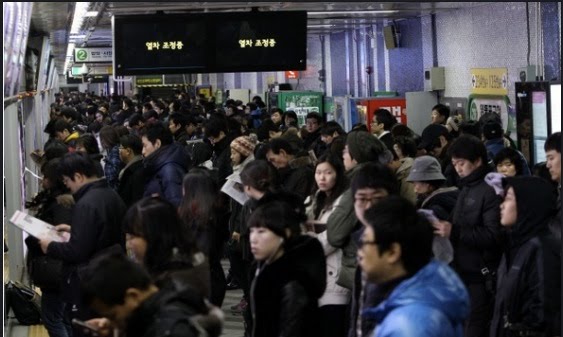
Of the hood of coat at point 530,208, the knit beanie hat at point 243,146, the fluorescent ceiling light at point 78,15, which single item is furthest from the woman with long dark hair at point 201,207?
the fluorescent ceiling light at point 78,15

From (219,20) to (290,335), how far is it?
296 inches

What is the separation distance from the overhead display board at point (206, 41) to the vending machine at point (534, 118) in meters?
2.69

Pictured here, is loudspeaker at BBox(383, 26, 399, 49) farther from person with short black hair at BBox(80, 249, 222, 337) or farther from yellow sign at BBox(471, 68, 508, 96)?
person with short black hair at BBox(80, 249, 222, 337)

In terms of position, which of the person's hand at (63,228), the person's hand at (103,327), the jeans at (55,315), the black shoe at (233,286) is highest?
the person's hand at (63,228)

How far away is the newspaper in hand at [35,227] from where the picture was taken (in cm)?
648

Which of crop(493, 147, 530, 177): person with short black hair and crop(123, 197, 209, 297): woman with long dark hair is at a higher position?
crop(493, 147, 530, 177): person with short black hair

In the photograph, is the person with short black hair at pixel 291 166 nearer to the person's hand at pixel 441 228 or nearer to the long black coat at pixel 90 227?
the long black coat at pixel 90 227

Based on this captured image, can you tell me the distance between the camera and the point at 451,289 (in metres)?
3.37

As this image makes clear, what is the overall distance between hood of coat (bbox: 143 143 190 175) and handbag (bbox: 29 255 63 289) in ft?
6.66

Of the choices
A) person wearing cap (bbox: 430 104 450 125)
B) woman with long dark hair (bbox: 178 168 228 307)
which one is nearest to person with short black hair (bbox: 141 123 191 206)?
woman with long dark hair (bbox: 178 168 228 307)

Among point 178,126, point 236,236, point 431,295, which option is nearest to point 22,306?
point 236,236

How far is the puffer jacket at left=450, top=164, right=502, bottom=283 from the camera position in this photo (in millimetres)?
6398

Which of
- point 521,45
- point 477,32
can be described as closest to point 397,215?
point 521,45

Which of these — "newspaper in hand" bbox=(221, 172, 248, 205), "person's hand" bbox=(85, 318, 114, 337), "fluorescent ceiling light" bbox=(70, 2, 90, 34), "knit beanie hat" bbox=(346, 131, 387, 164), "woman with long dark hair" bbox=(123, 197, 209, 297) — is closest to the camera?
"person's hand" bbox=(85, 318, 114, 337)
